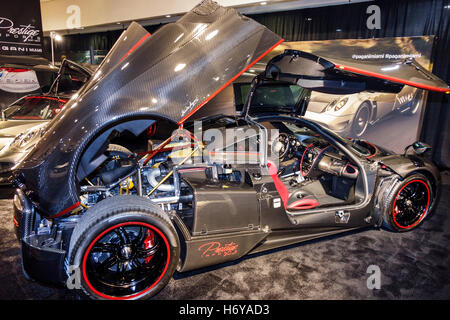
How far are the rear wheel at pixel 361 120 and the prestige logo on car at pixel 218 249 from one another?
191 inches

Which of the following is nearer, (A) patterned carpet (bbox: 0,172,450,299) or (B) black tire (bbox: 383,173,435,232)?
(A) patterned carpet (bbox: 0,172,450,299)

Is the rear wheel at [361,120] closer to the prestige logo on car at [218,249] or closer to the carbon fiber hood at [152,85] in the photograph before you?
the carbon fiber hood at [152,85]

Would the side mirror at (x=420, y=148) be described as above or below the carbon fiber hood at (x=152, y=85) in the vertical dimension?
below

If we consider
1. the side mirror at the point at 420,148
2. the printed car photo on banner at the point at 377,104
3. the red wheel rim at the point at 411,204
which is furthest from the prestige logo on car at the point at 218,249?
the printed car photo on banner at the point at 377,104

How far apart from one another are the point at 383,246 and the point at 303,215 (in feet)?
3.57

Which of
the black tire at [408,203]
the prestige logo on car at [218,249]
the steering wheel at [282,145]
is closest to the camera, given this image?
the prestige logo on car at [218,249]

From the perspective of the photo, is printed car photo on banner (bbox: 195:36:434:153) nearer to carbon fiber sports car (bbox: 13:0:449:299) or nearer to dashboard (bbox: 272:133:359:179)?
dashboard (bbox: 272:133:359:179)

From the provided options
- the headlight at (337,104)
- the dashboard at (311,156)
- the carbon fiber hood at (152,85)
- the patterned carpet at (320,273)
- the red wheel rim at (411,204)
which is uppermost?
the carbon fiber hood at (152,85)

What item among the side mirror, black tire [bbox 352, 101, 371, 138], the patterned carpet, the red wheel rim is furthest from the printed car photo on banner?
the patterned carpet

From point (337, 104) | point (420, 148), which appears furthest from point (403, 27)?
point (420, 148)

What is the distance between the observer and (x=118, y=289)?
7.75 feet

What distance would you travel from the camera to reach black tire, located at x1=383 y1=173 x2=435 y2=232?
3.39 meters

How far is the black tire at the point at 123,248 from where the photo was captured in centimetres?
213

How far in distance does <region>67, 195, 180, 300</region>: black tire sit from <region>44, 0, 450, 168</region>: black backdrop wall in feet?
19.8
